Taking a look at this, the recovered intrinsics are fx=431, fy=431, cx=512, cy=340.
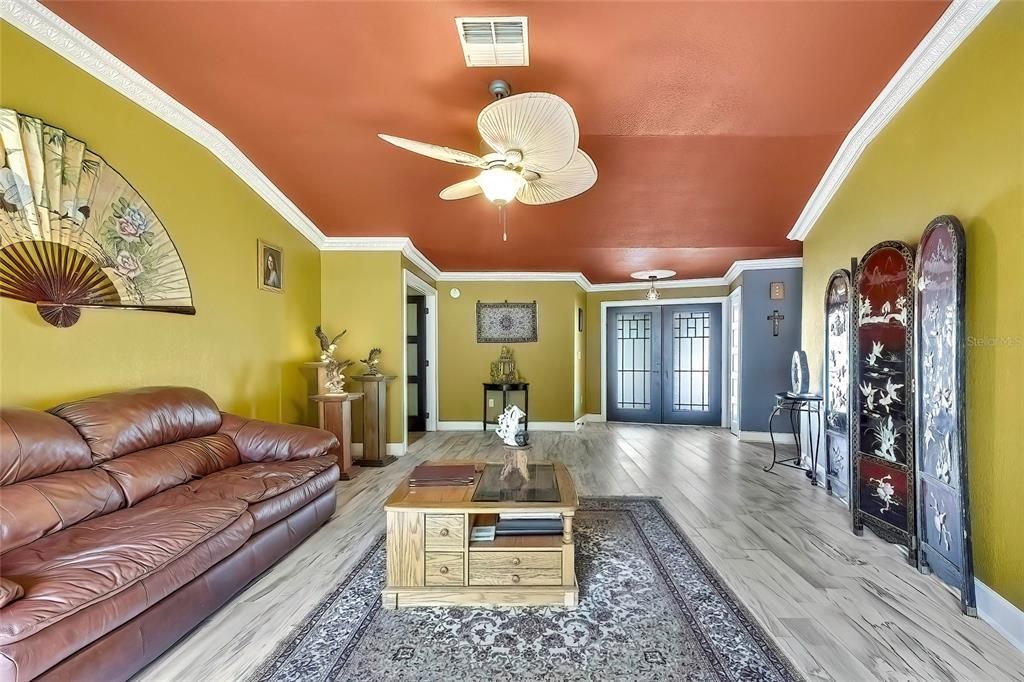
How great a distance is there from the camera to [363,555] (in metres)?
2.52

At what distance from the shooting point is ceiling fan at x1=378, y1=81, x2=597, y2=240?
185 centimetres

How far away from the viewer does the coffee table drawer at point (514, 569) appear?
2.04m

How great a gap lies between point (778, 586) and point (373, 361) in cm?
390

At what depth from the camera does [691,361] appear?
692 centimetres

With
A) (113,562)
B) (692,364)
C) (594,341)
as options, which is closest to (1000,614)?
(113,562)

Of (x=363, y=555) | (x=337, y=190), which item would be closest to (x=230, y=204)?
(x=337, y=190)

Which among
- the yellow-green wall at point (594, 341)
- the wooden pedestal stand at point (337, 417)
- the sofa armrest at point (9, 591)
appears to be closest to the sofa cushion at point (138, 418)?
the sofa armrest at point (9, 591)

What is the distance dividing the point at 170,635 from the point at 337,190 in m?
3.33

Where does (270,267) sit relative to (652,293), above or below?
below

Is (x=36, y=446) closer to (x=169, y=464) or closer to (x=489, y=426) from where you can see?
(x=169, y=464)

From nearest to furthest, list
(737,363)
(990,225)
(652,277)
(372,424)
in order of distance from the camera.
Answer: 1. (990,225)
2. (372,424)
3. (737,363)
4. (652,277)

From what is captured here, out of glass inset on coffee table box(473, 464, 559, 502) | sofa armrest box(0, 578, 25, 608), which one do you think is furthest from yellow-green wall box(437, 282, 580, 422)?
sofa armrest box(0, 578, 25, 608)

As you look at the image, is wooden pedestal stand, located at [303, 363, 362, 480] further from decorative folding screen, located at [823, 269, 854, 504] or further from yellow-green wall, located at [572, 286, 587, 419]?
decorative folding screen, located at [823, 269, 854, 504]

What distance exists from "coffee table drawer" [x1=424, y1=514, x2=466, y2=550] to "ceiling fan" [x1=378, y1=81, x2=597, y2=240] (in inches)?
63.4
